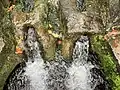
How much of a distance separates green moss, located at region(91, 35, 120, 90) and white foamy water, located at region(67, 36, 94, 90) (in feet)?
0.87

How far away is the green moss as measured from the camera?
760cm

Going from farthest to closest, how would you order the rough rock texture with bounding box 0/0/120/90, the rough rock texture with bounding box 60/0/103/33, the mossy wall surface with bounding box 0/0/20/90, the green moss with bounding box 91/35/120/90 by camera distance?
the rough rock texture with bounding box 60/0/103/33 → the rough rock texture with bounding box 0/0/120/90 → the mossy wall surface with bounding box 0/0/20/90 → the green moss with bounding box 91/35/120/90

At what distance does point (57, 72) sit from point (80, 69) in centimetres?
64

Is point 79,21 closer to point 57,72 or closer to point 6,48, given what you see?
point 57,72

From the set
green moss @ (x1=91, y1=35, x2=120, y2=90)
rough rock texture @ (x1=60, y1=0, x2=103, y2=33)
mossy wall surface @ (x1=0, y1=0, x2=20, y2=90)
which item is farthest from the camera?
rough rock texture @ (x1=60, y1=0, x2=103, y2=33)

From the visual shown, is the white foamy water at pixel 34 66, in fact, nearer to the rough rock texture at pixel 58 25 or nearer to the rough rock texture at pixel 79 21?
the rough rock texture at pixel 58 25

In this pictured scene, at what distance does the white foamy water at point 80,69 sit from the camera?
8031mm

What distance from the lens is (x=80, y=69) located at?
326 inches

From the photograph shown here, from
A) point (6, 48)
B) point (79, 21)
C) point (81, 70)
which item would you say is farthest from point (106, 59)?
point (6, 48)

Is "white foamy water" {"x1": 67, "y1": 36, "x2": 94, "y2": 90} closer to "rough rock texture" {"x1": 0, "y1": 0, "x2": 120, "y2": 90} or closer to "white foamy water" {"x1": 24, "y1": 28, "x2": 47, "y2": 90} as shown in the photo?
"rough rock texture" {"x1": 0, "y1": 0, "x2": 120, "y2": 90}

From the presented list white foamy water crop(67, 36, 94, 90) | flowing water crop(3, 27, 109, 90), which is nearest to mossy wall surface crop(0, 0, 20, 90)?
flowing water crop(3, 27, 109, 90)

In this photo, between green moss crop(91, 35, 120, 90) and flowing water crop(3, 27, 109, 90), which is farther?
flowing water crop(3, 27, 109, 90)

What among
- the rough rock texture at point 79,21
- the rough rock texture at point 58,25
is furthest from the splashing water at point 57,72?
the rough rock texture at point 79,21

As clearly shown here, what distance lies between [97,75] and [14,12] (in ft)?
9.78
